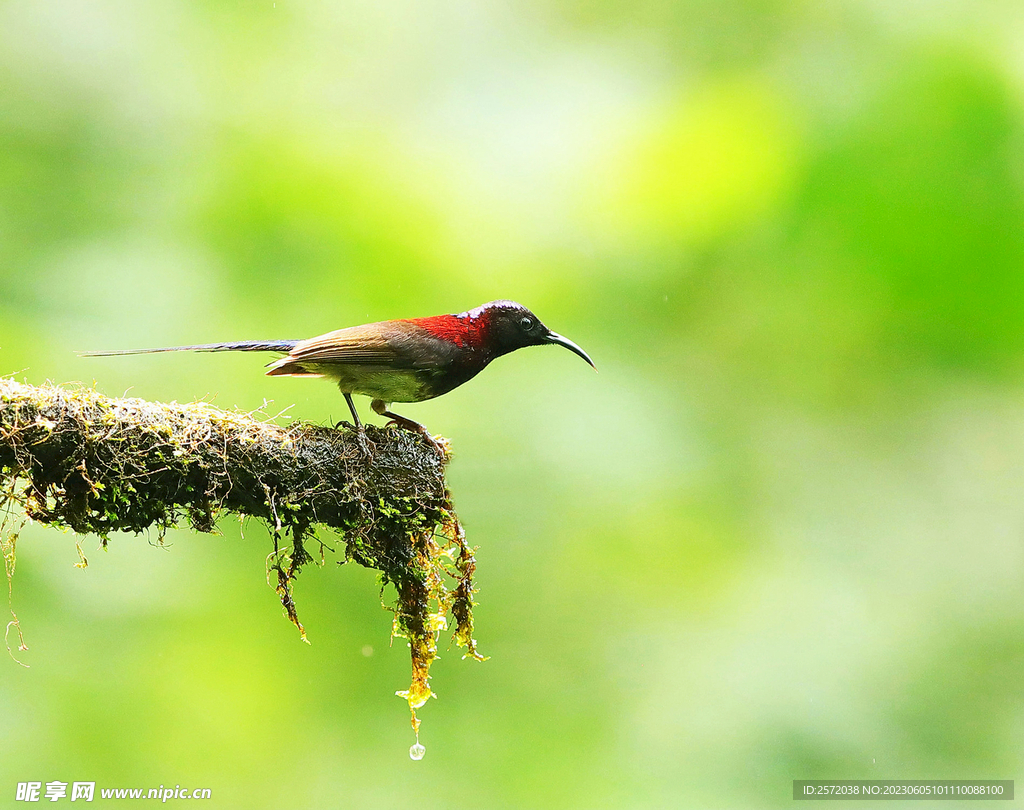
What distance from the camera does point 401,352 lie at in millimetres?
2672

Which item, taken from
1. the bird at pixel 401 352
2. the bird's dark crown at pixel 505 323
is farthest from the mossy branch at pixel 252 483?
the bird's dark crown at pixel 505 323

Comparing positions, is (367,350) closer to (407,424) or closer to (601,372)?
(407,424)

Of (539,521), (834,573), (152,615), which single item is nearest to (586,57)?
(539,521)

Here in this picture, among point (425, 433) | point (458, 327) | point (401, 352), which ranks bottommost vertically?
point (425, 433)

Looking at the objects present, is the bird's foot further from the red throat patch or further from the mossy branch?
the red throat patch

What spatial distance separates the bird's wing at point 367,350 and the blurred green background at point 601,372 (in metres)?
1.64

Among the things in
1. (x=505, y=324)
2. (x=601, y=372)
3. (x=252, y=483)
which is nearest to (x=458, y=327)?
(x=505, y=324)

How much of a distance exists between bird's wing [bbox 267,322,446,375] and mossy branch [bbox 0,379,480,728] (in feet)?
1.00

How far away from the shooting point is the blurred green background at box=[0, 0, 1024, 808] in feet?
14.6

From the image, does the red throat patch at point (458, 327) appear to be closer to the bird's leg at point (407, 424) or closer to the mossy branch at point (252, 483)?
the bird's leg at point (407, 424)

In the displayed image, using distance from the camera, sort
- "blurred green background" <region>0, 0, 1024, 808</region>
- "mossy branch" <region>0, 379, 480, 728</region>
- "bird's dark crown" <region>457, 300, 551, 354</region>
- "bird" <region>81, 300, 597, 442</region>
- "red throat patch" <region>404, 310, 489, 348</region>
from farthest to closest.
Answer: "blurred green background" <region>0, 0, 1024, 808</region>
"bird's dark crown" <region>457, 300, 551, 354</region>
"red throat patch" <region>404, 310, 489, 348</region>
"bird" <region>81, 300, 597, 442</region>
"mossy branch" <region>0, 379, 480, 728</region>

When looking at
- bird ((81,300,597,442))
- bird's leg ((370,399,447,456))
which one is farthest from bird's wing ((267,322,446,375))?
bird's leg ((370,399,447,456))

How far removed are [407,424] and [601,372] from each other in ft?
9.20

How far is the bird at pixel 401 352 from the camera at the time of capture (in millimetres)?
2633
